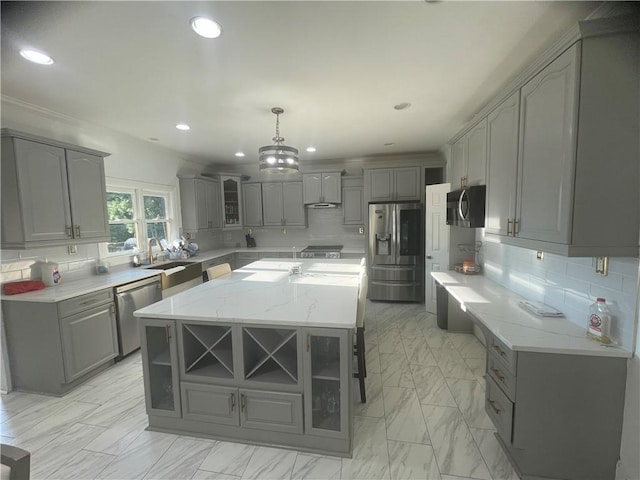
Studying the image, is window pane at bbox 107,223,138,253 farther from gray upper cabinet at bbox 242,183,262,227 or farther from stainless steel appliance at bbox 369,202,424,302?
stainless steel appliance at bbox 369,202,424,302

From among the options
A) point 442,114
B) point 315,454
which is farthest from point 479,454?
point 442,114

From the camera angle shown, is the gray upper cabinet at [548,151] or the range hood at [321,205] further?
the range hood at [321,205]

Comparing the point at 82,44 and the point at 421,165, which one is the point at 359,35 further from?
the point at 421,165

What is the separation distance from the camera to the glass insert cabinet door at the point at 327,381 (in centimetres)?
166

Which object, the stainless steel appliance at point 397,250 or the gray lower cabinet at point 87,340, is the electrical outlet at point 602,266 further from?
the gray lower cabinet at point 87,340

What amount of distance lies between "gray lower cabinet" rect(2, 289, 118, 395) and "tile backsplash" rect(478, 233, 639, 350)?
386cm

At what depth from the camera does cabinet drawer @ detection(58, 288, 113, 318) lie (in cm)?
237

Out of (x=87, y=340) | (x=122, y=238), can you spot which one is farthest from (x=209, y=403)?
(x=122, y=238)

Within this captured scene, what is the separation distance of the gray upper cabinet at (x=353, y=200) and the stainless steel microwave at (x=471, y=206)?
232cm

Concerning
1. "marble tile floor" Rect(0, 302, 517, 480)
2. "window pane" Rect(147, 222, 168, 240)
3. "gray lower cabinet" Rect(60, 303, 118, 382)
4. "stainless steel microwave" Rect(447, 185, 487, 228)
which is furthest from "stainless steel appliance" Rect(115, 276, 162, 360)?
"stainless steel microwave" Rect(447, 185, 487, 228)

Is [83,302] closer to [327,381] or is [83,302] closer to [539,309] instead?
[327,381]

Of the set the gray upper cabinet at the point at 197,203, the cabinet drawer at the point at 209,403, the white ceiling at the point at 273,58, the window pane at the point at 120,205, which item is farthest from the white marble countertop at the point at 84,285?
the white ceiling at the point at 273,58

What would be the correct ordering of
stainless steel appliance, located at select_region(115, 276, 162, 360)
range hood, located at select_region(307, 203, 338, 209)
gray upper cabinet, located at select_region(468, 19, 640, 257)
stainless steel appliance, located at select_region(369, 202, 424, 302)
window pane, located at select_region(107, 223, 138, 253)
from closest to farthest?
gray upper cabinet, located at select_region(468, 19, 640, 257), stainless steel appliance, located at select_region(115, 276, 162, 360), window pane, located at select_region(107, 223, 138, 253), stainless steel appliance, located at select_region(369, 202, 424, 302), range hood, located at select_region(307, 203, 338, 209)

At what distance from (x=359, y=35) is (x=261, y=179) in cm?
406
